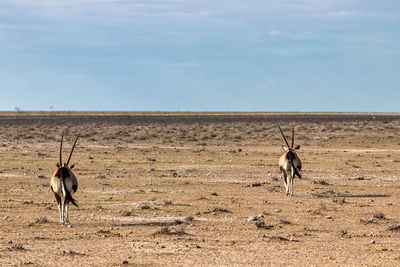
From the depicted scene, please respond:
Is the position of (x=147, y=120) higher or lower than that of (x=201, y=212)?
higher

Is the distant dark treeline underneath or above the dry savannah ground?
above

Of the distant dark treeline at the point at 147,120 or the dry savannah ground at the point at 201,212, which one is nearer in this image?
the dry savannah ground at the point at 201,212

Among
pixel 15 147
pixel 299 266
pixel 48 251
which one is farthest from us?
pixel 15 147

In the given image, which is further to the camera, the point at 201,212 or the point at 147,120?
the point at 147,120

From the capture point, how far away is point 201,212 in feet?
56.3

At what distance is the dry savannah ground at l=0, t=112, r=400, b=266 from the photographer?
12.2 m

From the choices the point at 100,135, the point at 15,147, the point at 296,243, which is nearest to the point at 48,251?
the point at 296,243

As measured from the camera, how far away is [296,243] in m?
13.2

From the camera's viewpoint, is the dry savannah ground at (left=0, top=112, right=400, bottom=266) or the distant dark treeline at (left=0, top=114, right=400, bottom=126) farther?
the distant dark treeline at (left=0, top=114, right=400, bottom=126)

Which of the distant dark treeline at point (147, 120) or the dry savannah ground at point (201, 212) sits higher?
the distant dark treeline at point (147, 120)

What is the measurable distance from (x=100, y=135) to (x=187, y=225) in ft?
132

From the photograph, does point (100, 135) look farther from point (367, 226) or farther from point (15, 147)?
point (367, 226)

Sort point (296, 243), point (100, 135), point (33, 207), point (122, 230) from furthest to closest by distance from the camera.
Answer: point (100, 135)
point (33, 207)
point (122, 230)
point (296, 243)

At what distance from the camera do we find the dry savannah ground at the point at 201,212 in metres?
12.2
